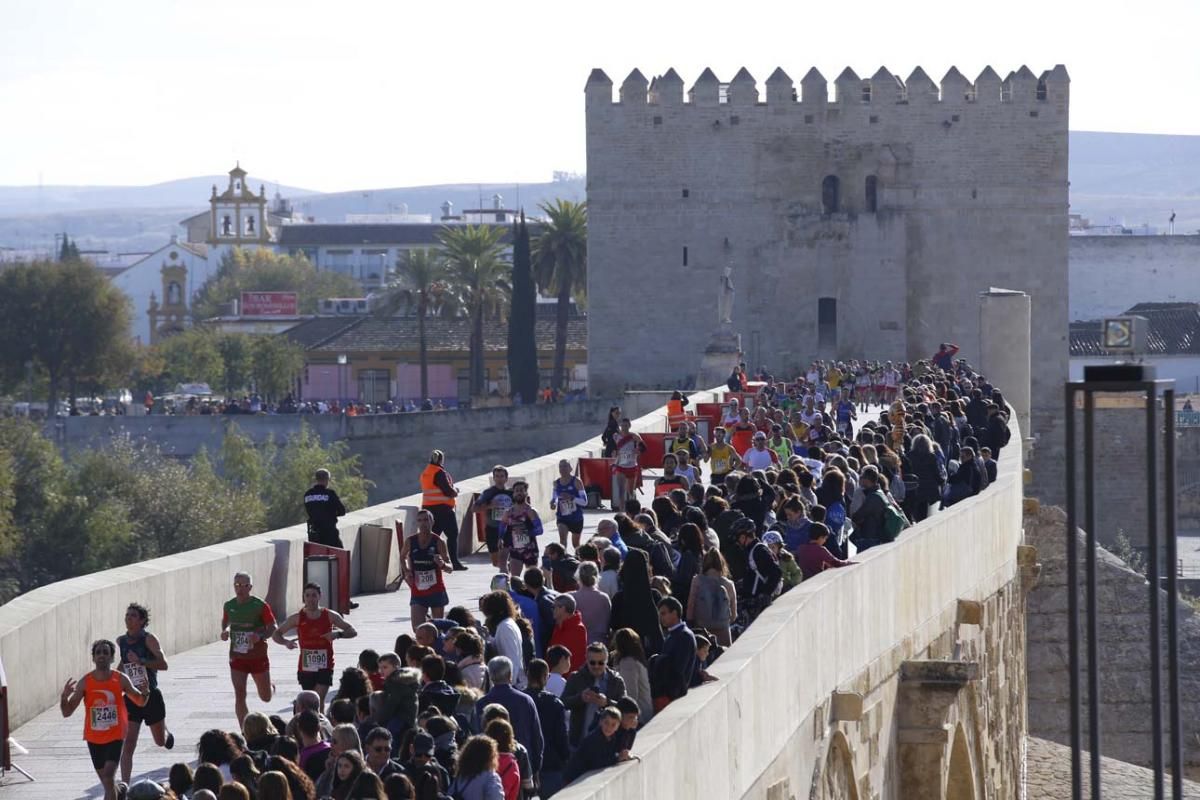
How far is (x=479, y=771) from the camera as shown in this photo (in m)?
7.61

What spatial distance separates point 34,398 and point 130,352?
3625mm

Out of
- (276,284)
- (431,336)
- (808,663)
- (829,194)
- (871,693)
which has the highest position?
(829,194)

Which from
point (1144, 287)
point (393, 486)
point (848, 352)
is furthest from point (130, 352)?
point (1144, 287)

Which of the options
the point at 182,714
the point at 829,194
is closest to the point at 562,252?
the point at 829,194

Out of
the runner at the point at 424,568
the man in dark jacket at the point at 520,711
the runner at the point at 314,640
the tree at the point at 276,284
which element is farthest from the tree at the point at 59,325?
the man in dark jacket at the point at 520,711

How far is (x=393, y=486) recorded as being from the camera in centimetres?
5800

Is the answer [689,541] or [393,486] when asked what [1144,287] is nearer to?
[393,486]

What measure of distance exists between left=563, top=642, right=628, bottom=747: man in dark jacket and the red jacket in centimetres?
96

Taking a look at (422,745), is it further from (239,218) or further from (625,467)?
(239,218)

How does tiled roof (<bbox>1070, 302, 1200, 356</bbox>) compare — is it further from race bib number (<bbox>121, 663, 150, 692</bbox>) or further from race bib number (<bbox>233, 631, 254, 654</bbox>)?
race bib number (<bbox>121, 663, 150, 692</bbox>)

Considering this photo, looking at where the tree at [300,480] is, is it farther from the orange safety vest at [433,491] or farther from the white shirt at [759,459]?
the orange safety vest at [433,491]

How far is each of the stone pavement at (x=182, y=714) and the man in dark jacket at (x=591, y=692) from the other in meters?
2.27

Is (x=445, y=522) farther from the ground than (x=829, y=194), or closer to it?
closer to it

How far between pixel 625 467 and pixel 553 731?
11981 mm
